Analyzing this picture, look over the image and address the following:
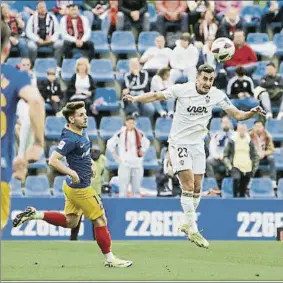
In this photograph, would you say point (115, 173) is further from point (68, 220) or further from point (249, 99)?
point (68, 220)

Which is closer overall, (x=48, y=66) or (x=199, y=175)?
(x=199, y=175)

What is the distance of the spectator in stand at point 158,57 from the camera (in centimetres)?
2172

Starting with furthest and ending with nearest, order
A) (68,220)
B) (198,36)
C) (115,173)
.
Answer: (198,36)
(115,173)
(68,220)

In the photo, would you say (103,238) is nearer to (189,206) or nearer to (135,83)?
(189,206)

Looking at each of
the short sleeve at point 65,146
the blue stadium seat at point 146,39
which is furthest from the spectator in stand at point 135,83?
the short sleeve at point 65,146

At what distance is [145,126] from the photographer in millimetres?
21203

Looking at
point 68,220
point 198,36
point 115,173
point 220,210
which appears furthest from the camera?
point 198,36

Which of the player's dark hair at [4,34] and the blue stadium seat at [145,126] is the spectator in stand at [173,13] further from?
the player's dark hair at [4,34]

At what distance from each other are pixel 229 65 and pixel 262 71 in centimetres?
84

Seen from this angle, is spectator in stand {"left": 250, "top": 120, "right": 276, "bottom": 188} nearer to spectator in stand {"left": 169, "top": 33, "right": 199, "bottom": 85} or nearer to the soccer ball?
spectator in stand {"left": 169, "top": 33, "right": 199, "bottom": 85}

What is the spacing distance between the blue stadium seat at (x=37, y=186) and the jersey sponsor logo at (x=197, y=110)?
22.4 ft

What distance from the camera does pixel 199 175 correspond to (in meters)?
14.2

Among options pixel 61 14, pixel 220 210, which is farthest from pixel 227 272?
pixel 61 14

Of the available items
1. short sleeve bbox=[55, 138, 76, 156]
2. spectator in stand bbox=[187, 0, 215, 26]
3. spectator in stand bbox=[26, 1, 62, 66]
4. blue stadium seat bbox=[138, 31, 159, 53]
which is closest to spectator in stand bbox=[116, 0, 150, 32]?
A: blue stadium seat bbox=[138, 31, 159, 53]
